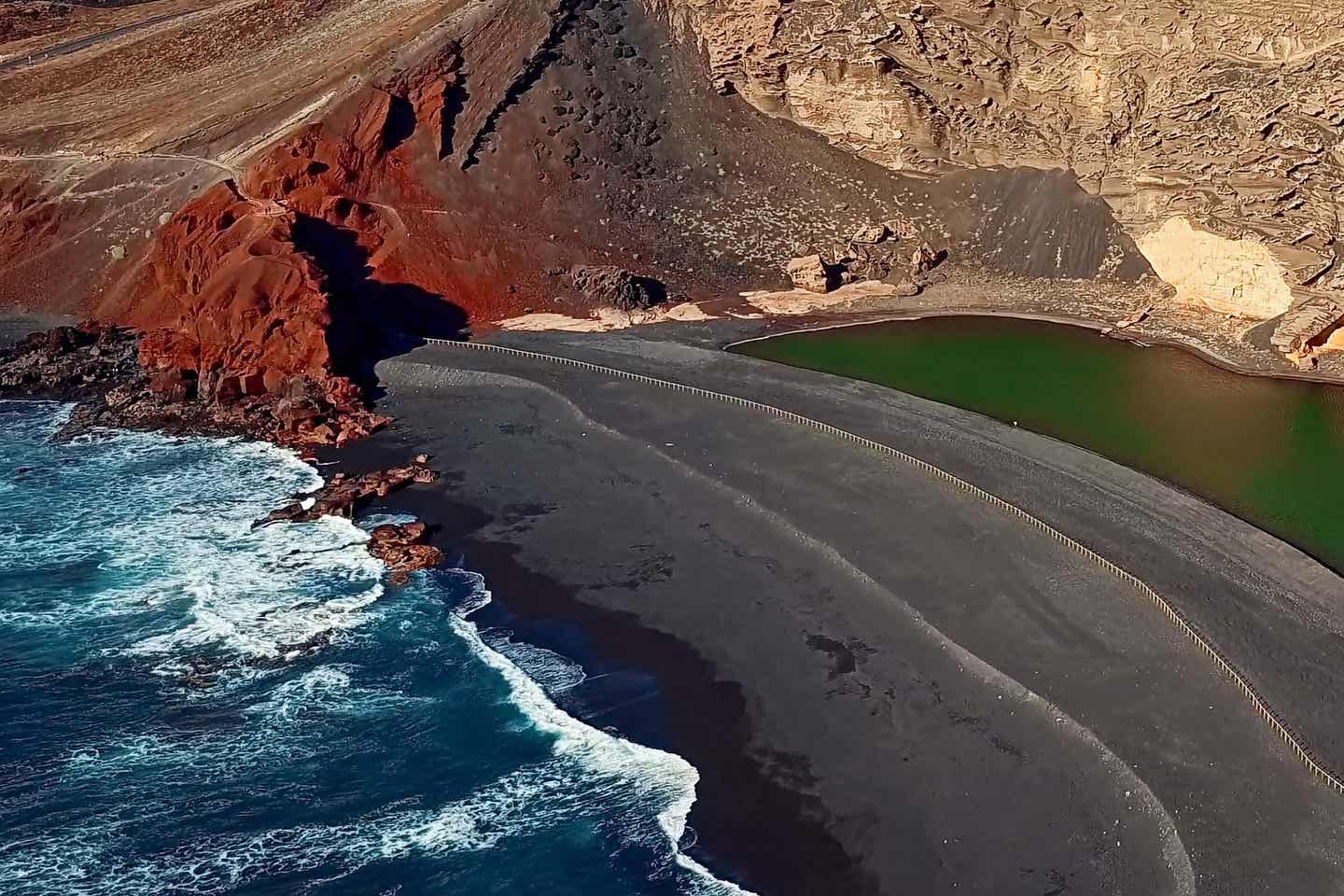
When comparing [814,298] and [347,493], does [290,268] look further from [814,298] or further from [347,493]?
[814,298]

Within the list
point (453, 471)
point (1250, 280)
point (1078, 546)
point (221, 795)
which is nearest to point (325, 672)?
point (221, 795)

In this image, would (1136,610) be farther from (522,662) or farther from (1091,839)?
(522,662)

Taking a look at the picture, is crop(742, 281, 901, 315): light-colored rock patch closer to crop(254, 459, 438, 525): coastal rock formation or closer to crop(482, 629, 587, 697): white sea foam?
crop(254, 459, 438, 525): coastal rock formation

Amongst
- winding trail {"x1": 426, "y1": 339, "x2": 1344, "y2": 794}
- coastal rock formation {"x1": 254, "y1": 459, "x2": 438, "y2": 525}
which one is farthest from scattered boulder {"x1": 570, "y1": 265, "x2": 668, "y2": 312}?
coastal rock formation {"x1": 254, "y1": 459, "x2": 438, "y2": 525}

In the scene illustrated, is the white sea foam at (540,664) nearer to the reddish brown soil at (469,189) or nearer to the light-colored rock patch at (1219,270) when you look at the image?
the reddish brown soil at (469,189)

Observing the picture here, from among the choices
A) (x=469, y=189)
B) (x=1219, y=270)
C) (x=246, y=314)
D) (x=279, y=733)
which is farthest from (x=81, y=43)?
(x=1219, y=270)

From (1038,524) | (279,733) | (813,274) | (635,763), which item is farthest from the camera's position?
(813,274)
